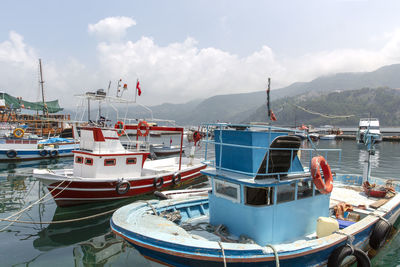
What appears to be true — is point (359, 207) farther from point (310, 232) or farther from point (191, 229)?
point (191, 229)

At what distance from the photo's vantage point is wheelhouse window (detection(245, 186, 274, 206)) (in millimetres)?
6840

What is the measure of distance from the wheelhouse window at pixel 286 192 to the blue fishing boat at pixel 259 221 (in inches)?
1.1

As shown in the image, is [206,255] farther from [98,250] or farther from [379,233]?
[379,233]

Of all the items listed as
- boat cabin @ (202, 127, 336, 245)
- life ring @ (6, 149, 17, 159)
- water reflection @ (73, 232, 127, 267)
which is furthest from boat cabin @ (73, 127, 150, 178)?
life ring @ (6, 149, 17, 159)

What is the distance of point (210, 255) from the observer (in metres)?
5.57

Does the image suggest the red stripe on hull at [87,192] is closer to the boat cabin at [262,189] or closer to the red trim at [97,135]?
the red trim at [97,135]

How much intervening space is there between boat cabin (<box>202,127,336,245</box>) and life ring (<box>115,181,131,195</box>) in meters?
8.15

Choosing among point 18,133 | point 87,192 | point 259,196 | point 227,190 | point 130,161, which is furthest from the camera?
point 18,133

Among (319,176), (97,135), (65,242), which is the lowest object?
(65,242)

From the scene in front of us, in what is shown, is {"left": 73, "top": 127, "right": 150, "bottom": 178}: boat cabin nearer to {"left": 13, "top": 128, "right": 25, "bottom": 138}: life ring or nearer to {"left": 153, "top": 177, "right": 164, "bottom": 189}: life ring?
{"left": 153, "top": 177, "right": 164, "bottom": 189}: life ring

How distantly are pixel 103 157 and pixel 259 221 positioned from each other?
10.6m

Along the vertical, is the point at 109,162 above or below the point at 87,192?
above

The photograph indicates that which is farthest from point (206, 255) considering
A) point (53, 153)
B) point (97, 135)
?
point (53, 153)

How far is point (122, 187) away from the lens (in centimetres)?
1473
